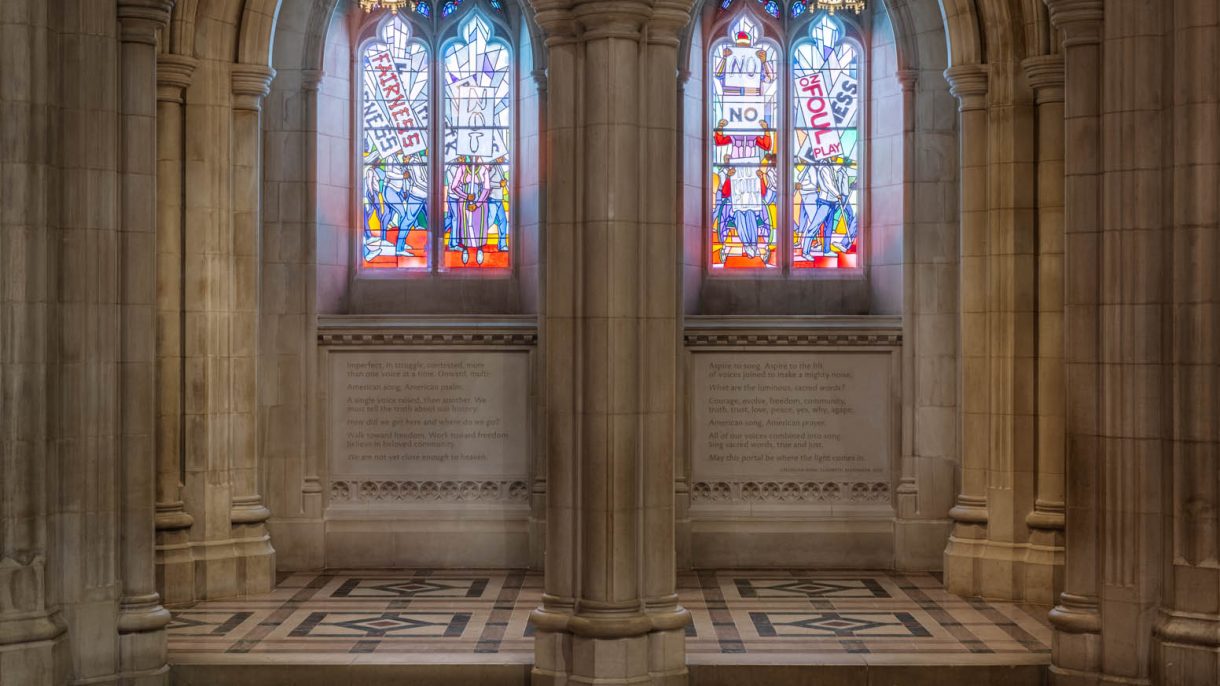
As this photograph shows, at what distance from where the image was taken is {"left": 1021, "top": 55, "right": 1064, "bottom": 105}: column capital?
1133cm

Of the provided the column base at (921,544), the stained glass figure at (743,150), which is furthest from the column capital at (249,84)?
the column base at (921,544)

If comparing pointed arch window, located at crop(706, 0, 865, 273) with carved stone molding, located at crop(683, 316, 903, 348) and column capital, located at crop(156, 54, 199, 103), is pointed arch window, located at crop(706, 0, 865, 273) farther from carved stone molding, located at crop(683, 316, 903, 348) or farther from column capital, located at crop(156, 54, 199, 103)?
column capital, located at crop(156, 54, 199, 103)

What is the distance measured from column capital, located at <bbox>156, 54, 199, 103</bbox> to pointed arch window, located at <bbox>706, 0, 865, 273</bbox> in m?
5.33

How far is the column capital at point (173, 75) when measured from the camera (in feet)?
37.1

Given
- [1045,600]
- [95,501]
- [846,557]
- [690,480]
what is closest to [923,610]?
[1045,600]

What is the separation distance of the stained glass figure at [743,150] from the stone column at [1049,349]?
10.3 feet

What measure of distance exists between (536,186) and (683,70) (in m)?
1.86

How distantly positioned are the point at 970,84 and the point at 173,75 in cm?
702

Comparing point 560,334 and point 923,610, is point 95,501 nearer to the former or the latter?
point 560,334

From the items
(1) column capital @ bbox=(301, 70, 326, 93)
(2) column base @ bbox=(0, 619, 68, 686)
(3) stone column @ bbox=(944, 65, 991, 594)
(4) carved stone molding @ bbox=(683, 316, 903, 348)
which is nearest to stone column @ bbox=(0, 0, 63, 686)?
(2) column base @ bbox=(0, 619, 68, 686)

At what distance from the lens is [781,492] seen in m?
13.4

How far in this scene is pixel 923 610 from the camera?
11273 mm

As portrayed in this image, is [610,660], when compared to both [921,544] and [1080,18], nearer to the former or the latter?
[1080,18]

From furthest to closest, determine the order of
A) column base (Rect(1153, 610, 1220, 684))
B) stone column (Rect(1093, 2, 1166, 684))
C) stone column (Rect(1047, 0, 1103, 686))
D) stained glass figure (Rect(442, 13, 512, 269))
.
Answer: stained glass figure (Rect(442, 13, 512, 269)) → stone column (Rect(1047, 0, 1103, 686)) → stone column (Rect(1093, 2, 1166, 684)) → column base (Rect(1153, 610, 1220, 684))
